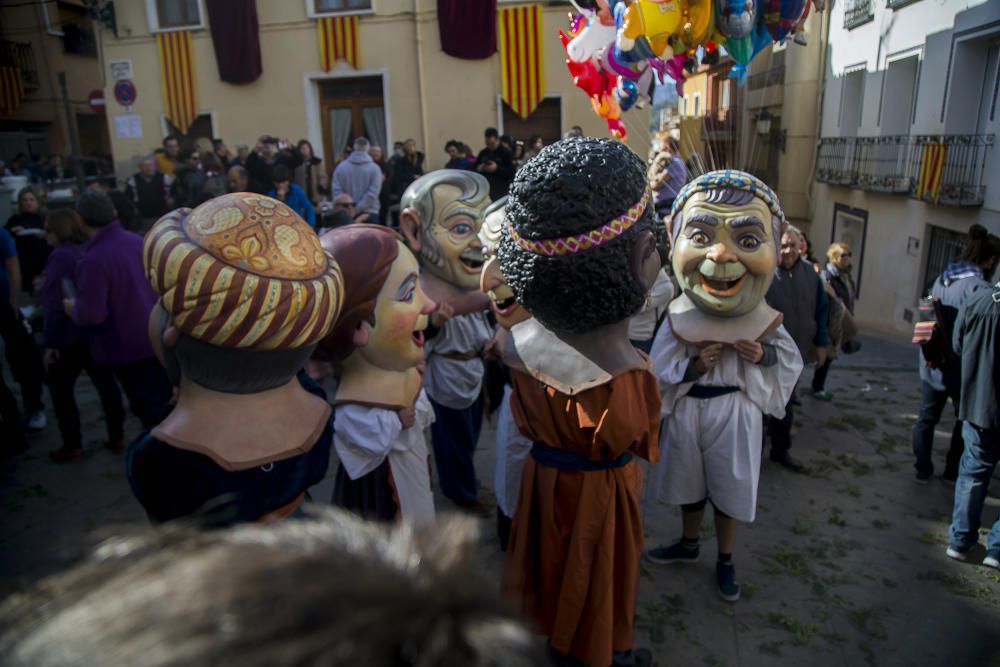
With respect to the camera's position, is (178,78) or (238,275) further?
(178,78)

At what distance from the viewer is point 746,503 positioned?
2785 millimetres

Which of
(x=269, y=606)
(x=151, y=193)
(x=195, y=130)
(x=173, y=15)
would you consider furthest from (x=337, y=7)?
(x=269, y=606)

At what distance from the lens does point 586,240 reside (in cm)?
189

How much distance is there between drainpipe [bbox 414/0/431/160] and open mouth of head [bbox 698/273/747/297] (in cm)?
1038

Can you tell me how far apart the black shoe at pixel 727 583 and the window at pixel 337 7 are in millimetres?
11787

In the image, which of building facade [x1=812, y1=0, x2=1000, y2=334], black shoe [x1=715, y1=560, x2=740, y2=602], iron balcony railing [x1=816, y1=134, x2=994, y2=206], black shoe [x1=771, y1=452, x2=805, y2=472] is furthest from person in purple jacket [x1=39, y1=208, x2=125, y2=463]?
iron balcony railing [x1=816, y1=134, x2=994, y2=206]

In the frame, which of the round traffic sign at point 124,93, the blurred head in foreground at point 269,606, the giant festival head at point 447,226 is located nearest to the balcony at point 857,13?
the giant festival head at point 447,226

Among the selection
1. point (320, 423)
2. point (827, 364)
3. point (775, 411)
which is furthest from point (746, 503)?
point (827, 364)

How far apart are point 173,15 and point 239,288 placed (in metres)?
13.6

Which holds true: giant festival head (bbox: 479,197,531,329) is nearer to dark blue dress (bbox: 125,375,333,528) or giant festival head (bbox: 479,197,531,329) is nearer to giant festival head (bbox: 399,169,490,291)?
giant festival head (bbox: 399,169,490,291)

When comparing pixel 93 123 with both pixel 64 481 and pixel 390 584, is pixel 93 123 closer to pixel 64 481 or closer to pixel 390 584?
pixel 64 481

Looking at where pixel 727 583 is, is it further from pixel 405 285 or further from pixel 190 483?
pixel 190 483

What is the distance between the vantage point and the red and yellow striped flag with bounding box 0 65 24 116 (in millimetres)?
15914


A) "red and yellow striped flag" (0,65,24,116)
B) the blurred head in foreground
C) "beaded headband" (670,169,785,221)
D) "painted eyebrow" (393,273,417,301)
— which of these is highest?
"red and yellow striped flag" (0,65,24,116)
